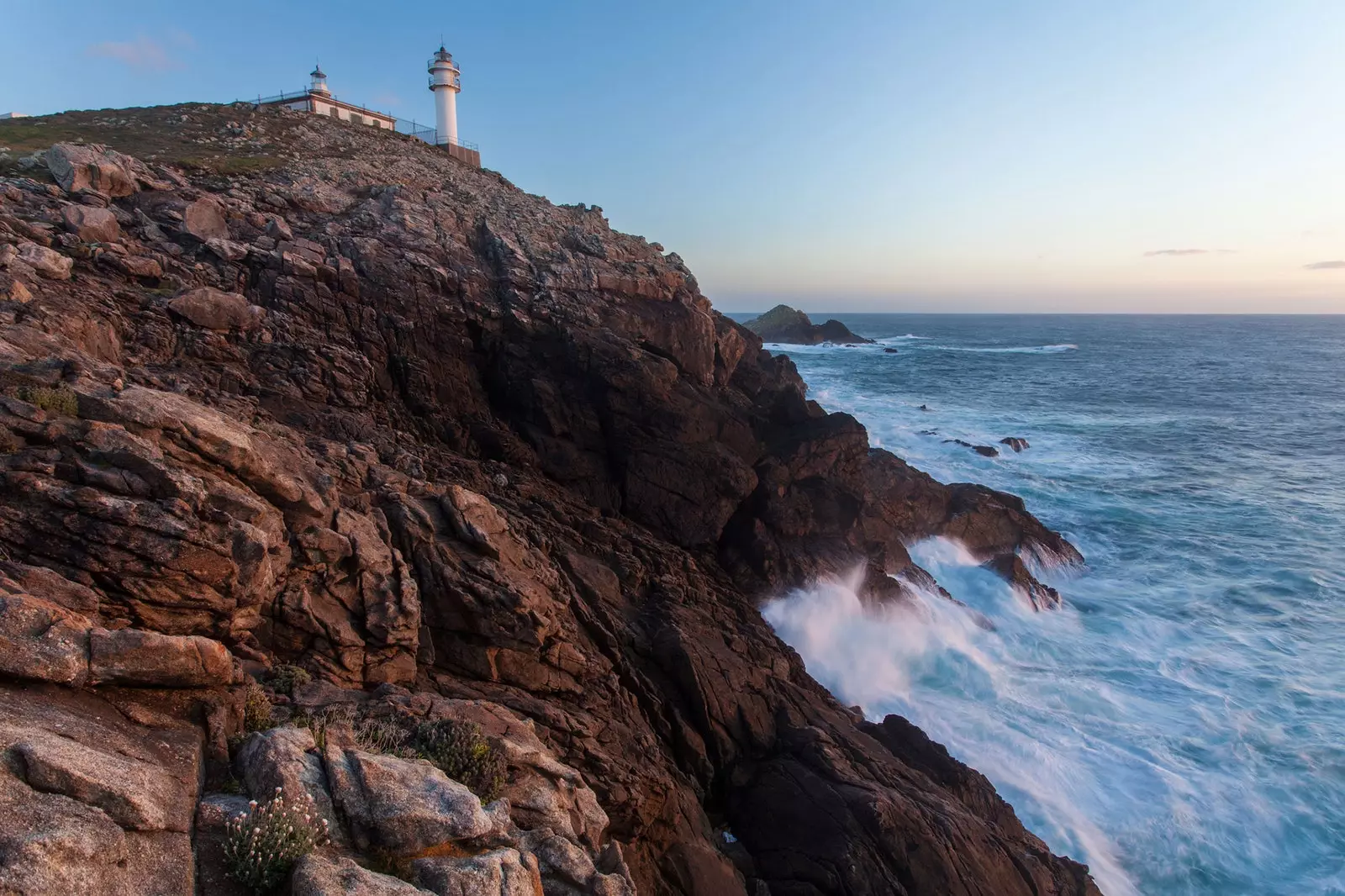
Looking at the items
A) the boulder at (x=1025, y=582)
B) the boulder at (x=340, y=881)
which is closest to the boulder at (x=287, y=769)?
the boulder at (x=340, y=881)

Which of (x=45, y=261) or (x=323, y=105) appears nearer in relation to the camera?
(x=45, y=261)

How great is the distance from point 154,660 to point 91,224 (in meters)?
17.7

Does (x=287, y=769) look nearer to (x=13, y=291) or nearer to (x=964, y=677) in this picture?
(x=13, y=291)

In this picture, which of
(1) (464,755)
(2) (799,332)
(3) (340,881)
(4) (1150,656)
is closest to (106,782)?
(3) (340,881)

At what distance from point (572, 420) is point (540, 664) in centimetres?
1172

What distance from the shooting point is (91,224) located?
19.4 meters

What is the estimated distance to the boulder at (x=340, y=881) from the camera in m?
5.77

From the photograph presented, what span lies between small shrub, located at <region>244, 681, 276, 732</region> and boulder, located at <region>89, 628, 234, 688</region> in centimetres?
36

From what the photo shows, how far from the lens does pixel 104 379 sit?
475 inches

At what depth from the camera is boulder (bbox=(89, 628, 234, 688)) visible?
23.3 ft

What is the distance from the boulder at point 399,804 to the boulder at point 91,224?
18.7 m

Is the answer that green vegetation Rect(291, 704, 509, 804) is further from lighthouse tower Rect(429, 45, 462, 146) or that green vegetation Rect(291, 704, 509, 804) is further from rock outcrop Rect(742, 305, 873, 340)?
rock outcrop Rect(742, 305, 873, 340)

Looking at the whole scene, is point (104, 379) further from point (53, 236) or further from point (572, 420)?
point (572, 420)

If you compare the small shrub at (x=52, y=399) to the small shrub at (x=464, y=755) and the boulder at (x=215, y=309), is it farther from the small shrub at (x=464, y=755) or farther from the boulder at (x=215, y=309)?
the boulder at (x=215, y=309)
